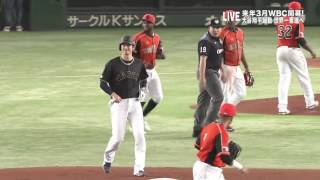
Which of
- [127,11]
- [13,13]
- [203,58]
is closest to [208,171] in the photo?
[203,58]

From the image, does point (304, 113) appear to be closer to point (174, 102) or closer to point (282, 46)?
point (282, 46)

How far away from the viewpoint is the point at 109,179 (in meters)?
9.70

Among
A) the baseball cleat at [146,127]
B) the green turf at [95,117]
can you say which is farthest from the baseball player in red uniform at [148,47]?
the green turf at [95,117]

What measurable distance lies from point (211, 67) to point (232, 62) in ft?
3.56

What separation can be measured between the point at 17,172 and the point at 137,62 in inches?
77.4

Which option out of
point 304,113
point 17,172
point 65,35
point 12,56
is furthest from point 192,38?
point 17,172

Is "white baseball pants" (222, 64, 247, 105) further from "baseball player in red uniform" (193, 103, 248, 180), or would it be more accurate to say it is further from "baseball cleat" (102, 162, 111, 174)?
"baseball player in red uniform" (193, 103, 248, 180)

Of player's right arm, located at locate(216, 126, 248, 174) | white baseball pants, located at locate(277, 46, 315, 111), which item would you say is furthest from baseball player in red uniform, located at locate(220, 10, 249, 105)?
player's right arm, located at locate(216, 126, 248, 174)

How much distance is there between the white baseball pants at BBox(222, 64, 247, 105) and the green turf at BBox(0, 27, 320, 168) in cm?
55

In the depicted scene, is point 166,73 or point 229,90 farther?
point 166,73

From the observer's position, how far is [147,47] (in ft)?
41.6

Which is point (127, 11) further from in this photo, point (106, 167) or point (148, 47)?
point (106, 167)

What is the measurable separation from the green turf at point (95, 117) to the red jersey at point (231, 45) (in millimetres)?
1136

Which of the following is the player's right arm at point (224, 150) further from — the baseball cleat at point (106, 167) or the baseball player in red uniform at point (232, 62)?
the baseball player in red uniform at point (232, 62)
